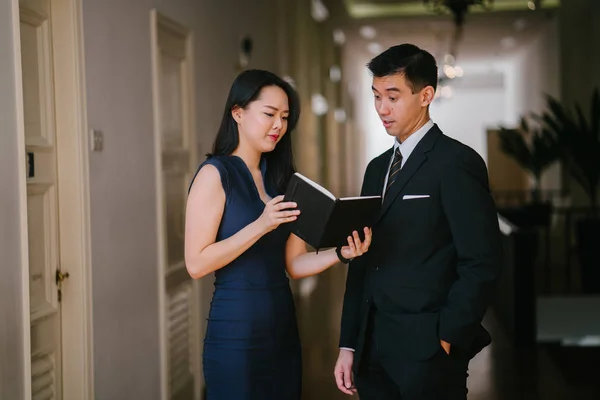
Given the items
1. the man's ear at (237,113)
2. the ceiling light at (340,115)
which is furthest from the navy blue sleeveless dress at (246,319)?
the ceiling light at (340,115)

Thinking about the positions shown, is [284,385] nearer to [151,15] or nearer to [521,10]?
[151,15]

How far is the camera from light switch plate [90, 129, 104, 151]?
3250mm

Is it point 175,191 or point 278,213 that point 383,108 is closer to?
point 278,213

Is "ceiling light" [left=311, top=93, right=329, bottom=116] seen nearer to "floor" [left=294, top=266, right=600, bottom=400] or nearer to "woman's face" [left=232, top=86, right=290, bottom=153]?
"floor" [left=294, top=266, right=600, bottom=400]

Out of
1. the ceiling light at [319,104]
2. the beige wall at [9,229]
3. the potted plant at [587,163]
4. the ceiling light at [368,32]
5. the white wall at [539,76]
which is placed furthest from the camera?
the ceiling light at [368,32]

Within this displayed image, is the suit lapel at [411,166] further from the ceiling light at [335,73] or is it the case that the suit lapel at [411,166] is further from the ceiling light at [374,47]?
the ceiling light at [374,47]

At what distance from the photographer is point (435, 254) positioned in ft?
6.91

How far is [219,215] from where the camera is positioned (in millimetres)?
2141

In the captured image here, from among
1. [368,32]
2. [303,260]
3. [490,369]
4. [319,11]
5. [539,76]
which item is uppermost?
[368,32]

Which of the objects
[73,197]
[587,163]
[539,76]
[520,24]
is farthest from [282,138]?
[539,76]

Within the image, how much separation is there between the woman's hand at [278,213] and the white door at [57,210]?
133cm

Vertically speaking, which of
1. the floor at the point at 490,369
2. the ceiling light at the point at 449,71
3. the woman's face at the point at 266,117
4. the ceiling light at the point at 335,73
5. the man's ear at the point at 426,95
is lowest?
the floor at the point at 490,369

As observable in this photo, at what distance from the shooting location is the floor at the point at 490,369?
185 inches

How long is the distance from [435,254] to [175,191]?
2.62 meters
